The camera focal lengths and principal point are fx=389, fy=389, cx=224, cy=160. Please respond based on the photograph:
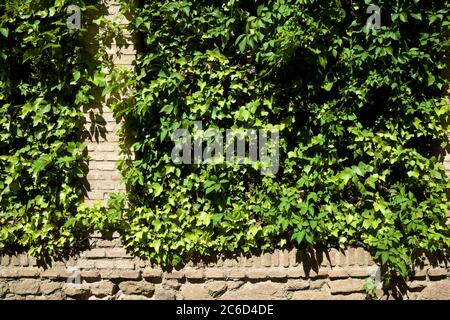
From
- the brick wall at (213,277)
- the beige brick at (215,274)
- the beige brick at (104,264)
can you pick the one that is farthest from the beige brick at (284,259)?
the beige brick at (104,264)

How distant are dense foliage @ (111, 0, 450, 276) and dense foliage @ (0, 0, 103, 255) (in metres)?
0.39

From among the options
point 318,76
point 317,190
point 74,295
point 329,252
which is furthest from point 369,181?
point 74,295

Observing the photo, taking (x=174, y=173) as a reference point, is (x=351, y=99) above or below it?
above

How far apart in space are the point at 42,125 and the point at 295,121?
2.03 meters

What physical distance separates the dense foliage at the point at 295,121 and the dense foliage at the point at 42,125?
15.2 inches

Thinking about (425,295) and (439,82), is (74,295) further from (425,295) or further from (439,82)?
(439,82)

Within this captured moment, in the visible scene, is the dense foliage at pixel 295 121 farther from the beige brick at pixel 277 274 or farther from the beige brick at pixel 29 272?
the beige brick at pixel 29 272

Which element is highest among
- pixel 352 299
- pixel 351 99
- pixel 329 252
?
pixel 351 99

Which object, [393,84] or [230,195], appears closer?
[393,84]

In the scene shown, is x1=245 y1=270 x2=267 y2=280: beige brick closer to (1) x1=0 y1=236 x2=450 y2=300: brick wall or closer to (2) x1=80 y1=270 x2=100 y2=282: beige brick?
(1) x1=0 y1=236 x2=450 y2=300: brick wall

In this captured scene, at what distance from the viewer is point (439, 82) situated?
2996 mm

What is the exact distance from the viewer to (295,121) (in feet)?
10.5

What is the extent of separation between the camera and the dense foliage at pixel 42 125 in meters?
2.97

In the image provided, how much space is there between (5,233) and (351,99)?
2.94 m
